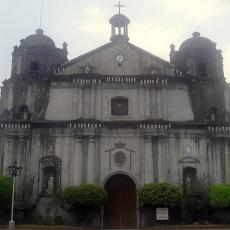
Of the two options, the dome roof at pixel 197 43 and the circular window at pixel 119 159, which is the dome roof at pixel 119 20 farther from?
the circular window at pixel 119 159

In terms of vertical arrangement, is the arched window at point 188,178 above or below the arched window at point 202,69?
below

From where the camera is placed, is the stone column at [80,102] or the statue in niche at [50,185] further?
the stone column at [80,102]

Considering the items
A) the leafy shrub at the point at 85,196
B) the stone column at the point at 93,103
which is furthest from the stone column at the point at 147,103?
the leafy shrub at the point at 85,196

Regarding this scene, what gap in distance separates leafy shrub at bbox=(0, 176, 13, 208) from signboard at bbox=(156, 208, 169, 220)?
833cm

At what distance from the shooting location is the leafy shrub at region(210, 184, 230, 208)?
82.1 ft

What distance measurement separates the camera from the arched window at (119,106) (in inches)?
1143

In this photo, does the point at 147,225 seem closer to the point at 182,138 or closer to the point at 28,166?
the point at 182,138

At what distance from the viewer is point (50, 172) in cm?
2761

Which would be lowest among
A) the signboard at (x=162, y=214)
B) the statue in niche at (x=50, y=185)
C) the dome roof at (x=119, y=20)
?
the signboard at (x=162, y=214)

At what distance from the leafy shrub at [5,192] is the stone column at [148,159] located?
802cm

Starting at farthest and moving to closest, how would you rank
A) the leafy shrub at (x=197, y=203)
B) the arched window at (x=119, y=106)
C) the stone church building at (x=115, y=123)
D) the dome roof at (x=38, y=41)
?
the dome roof at (x=38, y=41)
the arched window at (x=119, y=106)
the stone church building at (x=115, y=123)
the leafy shrub at (x=197, y=203)

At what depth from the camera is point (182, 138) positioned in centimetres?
2830

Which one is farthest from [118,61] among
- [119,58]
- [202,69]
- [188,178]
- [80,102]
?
[188,178]

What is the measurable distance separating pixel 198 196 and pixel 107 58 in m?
10.9
